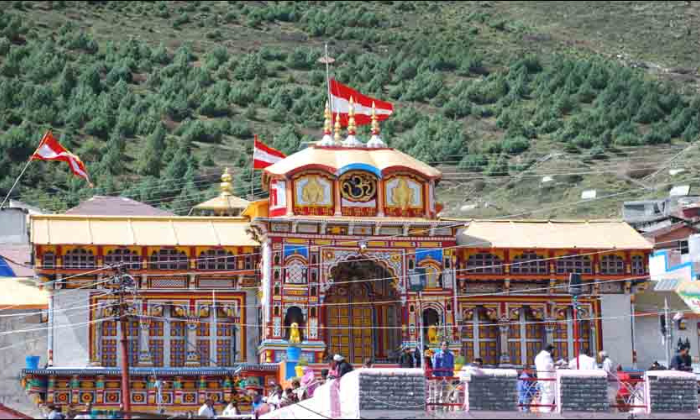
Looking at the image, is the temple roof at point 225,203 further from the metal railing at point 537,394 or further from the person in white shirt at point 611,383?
the metal railing at point 537,394

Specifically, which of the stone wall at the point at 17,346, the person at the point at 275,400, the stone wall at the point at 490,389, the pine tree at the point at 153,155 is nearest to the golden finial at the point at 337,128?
the stone wall at the point at 17,346

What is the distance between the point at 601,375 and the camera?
34938 mm

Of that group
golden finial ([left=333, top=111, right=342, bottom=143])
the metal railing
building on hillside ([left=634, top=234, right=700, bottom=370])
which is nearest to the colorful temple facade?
golden finial ([left=333, top=111, right=342, bottom=143])

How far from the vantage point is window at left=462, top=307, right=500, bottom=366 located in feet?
185

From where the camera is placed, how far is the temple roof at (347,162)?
5331 cm

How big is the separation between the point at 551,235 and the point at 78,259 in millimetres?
15666

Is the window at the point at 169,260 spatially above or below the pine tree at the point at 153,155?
below

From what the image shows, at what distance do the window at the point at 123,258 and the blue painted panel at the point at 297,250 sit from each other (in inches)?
193

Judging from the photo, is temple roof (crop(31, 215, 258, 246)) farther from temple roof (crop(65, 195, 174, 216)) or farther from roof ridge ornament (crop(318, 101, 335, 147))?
temple roof (crop(65, 195, 174, 216))

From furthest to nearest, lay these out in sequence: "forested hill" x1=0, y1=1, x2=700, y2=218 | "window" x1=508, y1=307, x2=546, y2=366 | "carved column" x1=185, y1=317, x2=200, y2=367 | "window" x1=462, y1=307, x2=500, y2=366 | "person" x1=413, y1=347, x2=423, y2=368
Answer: "forested hill" x1=0, y1=1, x2=700, y2=218, "window" x1=508, y1=307, x2=546, y2=366, "window" x1=462, y1=307, x2=500, y2=366, "carved column" x1=185, y1=317, x2=200, y2=367, "person" x1=413, y1=347, x2=423, y2=368

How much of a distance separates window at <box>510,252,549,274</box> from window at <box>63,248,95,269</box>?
13.8m

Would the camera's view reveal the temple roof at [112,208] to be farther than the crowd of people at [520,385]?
Yes

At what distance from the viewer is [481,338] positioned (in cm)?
5669

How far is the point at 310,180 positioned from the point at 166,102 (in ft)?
209
